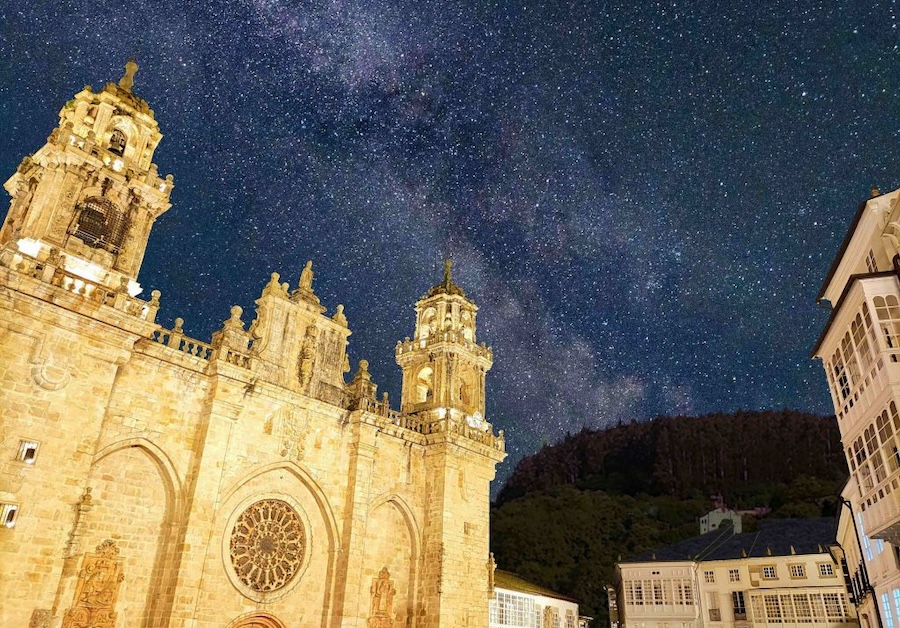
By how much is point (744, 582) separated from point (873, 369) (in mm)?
33148

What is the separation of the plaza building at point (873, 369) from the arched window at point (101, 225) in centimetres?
2332

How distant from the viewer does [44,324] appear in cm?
1809

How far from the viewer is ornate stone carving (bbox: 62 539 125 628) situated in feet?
60.6

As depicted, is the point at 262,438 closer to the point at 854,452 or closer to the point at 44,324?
the point at 44,324

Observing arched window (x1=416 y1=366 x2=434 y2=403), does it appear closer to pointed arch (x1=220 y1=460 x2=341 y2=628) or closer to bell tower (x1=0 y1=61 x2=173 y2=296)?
pointed arch (x1=220 y1=460 x2=341 y2=628)

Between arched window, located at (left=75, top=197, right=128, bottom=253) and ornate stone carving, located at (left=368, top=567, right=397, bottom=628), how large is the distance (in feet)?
55.9

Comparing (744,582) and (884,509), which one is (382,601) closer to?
(884,509)

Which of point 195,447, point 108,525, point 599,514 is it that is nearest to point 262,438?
point 195,447

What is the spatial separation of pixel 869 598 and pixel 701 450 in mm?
71601

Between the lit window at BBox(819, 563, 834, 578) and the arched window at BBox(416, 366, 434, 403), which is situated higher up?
the arched window at BBox(416, 366, 434, 403)

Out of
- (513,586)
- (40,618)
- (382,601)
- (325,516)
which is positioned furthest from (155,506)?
(513,586)

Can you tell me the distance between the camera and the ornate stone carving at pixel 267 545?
2308 centimetres

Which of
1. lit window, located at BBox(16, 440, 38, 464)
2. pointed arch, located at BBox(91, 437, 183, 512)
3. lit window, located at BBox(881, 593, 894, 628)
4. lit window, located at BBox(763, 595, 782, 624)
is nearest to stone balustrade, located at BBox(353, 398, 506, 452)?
pointed arch, located at BBox(91, 437, 183, 512)

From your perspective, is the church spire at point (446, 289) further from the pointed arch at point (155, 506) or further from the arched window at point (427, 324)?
the pointed arch at point (155, 506)
